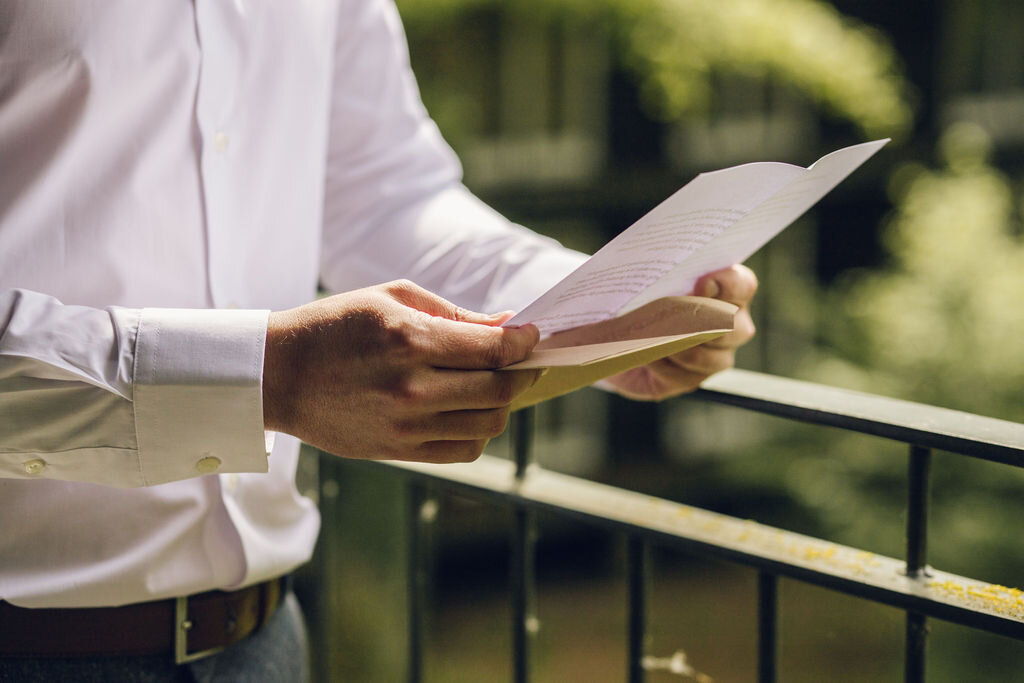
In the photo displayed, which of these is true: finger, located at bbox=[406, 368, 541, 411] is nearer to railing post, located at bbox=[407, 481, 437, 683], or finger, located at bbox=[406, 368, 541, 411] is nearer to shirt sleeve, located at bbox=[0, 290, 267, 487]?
shirt sleeve, located at bbox=[0, 290, 267, 487]

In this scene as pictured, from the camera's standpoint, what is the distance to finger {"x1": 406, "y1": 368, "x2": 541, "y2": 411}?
30.9 inches

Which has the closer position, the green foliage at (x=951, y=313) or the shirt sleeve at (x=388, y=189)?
the shirt sleeve at (x=388, y=189)

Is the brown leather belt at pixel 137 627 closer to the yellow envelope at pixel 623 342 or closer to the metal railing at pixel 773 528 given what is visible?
the metal railing at pixel 773 528

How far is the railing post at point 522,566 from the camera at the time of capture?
4.36 ft

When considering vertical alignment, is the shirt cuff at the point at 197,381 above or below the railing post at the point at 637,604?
above

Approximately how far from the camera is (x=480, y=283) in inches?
50.2

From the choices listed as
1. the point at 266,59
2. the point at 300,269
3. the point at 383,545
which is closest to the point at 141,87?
the point at 266,59

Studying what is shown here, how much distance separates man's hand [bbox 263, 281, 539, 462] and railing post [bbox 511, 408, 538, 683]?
1.64ft

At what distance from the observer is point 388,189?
1.38 metres

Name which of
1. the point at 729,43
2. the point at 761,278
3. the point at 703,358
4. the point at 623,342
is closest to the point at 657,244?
the point at 623,342

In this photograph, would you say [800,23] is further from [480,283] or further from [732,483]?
[480,283]

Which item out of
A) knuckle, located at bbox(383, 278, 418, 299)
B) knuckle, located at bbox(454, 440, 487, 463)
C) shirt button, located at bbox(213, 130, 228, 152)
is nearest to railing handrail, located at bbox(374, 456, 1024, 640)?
knuckle, located at bbox(454, 440, 487, 463)

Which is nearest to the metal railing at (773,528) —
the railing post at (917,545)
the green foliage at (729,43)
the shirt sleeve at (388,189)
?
the railing post at (917,545)

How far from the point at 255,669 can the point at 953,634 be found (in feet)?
12.1
